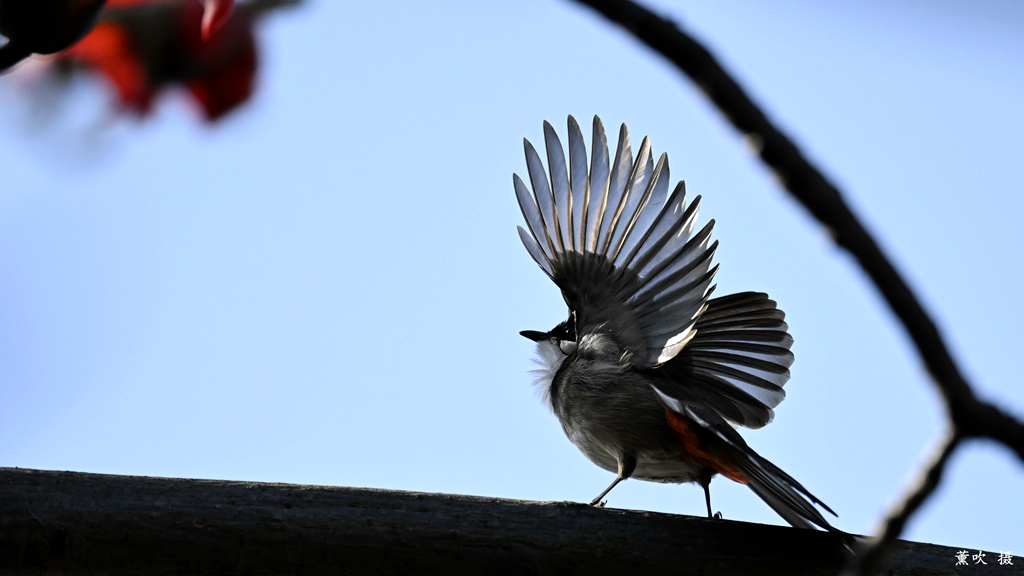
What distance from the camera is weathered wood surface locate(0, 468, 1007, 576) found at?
6.66ft

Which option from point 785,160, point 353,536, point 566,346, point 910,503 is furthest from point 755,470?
point 785,160

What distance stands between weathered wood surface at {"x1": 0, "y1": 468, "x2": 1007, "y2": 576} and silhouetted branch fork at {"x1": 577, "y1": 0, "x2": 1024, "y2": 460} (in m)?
1.69

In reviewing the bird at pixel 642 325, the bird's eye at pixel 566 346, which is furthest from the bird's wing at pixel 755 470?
the bird's eye at pixel 566 346

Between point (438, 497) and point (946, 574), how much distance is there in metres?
1.27

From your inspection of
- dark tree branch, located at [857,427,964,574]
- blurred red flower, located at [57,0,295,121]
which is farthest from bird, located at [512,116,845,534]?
dark tree branch, located at [857,427,964,574]

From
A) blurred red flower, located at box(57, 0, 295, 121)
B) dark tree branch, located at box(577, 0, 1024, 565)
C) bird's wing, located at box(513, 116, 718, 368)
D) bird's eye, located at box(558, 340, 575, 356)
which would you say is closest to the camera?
dark tree branch, located at box(577, 0, 1024, 565)

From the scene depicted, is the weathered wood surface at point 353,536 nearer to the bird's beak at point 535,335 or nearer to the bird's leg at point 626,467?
the bird's leg at point 626,467

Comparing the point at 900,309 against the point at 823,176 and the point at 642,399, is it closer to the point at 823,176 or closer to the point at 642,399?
the point at 823,176

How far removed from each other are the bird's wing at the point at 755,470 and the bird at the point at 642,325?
1cm

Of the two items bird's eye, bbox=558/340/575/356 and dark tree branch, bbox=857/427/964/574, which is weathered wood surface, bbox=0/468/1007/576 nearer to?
bird's eye, bbox=558/340/575/356

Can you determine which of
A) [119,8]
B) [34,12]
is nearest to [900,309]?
[34,12]

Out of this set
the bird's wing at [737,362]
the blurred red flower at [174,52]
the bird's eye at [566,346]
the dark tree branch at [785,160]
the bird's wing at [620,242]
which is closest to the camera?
the dark tree branch at [785,160]

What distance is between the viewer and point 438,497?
2213mm

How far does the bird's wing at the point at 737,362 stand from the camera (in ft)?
9.99
